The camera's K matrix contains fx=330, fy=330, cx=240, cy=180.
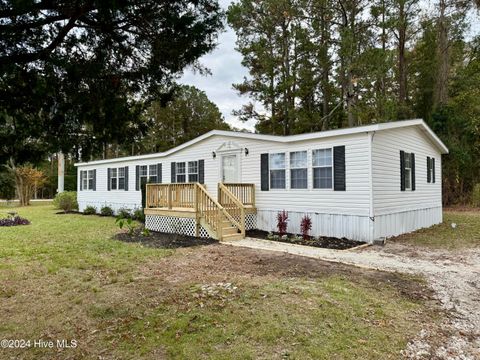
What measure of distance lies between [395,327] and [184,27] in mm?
4143

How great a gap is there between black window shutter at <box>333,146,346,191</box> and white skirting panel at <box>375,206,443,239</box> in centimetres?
129

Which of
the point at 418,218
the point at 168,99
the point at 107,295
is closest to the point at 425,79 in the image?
the point at 418,218

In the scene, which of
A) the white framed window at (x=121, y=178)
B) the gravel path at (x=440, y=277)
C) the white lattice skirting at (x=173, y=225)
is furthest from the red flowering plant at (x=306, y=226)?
the white framed window at (x=121, y=178)

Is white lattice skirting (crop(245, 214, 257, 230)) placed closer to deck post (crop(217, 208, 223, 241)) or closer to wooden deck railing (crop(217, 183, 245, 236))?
wooden deck railing (crop(217, 183, 245, 236))

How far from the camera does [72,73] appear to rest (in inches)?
153

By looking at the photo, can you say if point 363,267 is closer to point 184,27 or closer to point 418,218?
point 184,27

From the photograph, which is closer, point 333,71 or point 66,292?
point 66,292

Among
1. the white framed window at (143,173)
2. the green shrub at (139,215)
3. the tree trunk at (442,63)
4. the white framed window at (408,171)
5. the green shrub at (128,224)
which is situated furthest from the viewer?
the tree trunk at (442,63)

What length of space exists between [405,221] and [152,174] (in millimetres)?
10675

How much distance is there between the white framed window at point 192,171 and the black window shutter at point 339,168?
6.09 metres

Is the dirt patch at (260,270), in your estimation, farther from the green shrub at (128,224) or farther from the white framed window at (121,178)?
the white framed window at (121,178)

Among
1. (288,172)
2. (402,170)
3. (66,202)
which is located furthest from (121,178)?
(402,170)

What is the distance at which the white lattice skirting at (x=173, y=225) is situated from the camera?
1030 cm

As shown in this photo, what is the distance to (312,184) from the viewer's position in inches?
389
